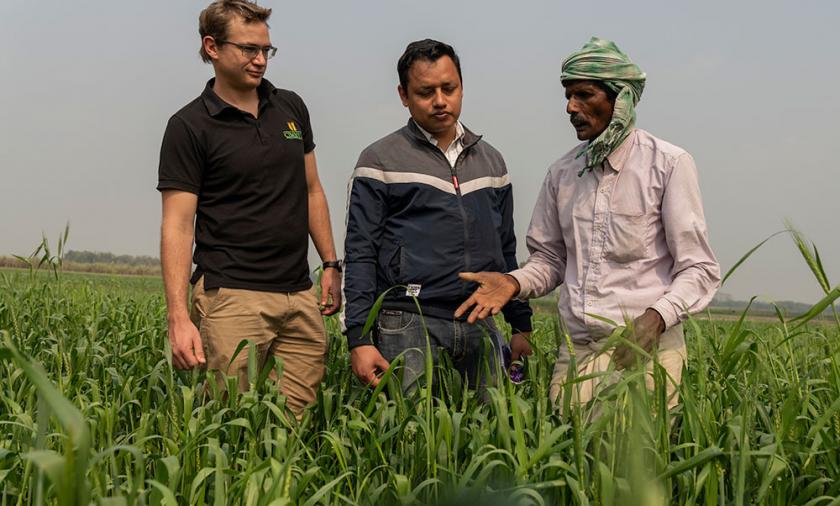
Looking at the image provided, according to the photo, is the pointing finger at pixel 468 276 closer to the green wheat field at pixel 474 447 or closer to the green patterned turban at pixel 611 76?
the green wheat field at pixel 474 447

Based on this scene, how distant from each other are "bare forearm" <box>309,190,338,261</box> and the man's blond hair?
0.86 m

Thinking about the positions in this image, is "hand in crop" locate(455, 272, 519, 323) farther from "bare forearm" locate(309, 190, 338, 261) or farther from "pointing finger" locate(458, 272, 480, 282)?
"bare forearm" locate(309, 190, 338, 261)

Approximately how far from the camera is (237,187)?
3697 millimetres

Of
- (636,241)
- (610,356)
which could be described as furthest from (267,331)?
(636,241)

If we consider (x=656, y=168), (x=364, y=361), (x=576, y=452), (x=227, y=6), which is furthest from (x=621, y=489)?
(x=227, y=6)

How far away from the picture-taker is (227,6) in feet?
12.2

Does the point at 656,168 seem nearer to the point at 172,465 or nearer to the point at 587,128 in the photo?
the point at 587,128

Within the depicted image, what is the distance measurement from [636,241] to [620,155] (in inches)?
12.4

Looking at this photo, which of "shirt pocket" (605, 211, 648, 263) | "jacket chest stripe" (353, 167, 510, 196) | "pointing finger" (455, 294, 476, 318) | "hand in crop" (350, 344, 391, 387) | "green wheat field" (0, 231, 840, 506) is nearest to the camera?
"green wheat field" (0, 231, 840, 506)

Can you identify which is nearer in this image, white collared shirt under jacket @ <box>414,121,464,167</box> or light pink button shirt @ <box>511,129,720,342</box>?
light pink button shirt @ <box>511,129,720,342</box>

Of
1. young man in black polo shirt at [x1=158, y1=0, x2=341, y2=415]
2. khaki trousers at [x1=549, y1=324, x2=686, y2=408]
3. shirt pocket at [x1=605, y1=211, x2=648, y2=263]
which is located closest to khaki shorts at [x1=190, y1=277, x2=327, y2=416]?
young man in black polo shirt at [x1=158, y1=0, x2=341, y2=415]

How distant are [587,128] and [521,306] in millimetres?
1041

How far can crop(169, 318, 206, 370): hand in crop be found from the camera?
3535 mm

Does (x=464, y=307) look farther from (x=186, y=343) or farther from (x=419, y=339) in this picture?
(x=186, y=343)
